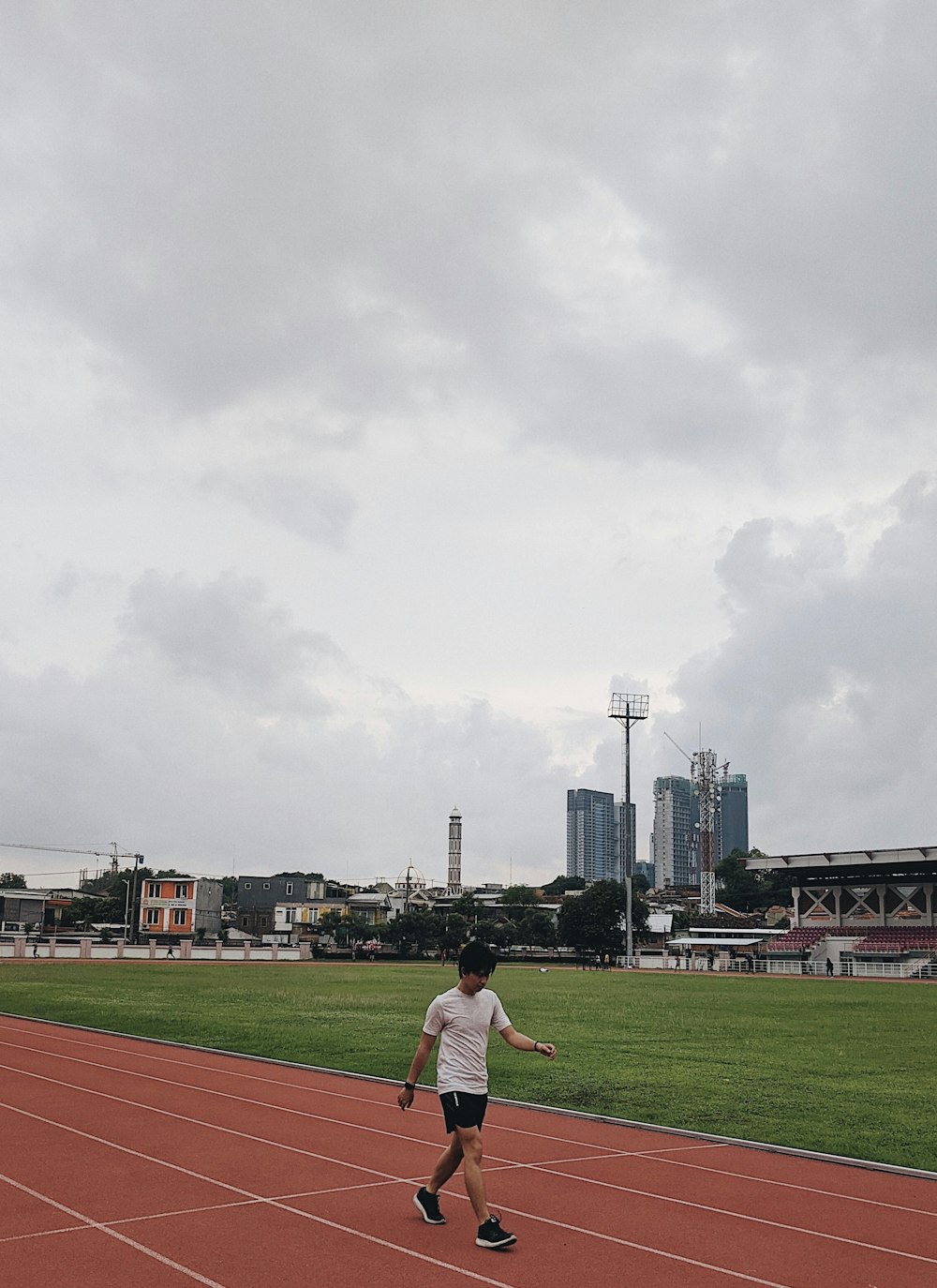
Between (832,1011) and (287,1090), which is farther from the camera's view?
(832,1011)

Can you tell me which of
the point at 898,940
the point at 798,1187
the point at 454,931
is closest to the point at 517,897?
the point at 454,931

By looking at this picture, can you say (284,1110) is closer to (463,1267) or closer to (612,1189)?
(612,1189)

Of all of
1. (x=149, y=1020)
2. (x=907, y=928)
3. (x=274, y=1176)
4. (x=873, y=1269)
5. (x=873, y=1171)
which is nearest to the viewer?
(x=873, y=1269)

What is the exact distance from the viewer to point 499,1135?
12938 millimetres

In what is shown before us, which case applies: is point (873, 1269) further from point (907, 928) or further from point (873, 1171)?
point (907, 928)

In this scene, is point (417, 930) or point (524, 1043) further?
point (417, 930)

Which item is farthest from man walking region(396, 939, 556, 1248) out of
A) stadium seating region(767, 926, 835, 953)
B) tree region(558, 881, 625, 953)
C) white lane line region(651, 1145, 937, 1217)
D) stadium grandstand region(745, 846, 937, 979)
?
stadium seating region(767, 926, 835, 953)

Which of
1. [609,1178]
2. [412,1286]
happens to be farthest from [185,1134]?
[412,1286]

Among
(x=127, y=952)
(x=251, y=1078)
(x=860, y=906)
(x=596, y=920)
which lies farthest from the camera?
(x=596, y=920)

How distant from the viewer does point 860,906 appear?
291 ft

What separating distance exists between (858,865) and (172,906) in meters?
58.5

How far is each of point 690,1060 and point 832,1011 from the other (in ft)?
51.2

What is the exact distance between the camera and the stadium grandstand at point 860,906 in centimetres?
7988

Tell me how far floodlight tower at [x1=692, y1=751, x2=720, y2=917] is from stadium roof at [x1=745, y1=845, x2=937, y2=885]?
30823 mm
